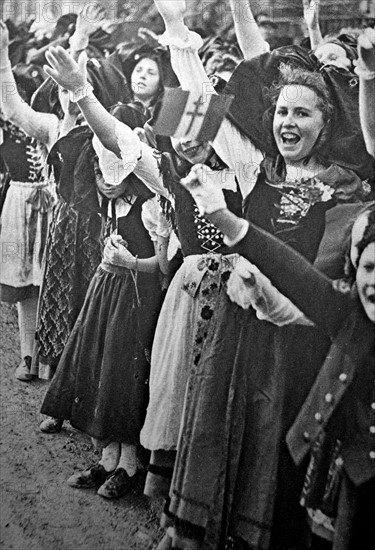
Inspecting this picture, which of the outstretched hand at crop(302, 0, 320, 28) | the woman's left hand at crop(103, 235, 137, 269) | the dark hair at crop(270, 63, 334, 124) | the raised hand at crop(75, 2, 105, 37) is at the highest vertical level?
the outstretched hand at crop(302, 0, 320, 28)

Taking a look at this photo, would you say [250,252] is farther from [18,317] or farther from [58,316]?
[18,317]

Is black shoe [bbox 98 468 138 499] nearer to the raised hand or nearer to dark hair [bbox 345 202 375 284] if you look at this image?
dark hair [bbox 345 202 375 284]

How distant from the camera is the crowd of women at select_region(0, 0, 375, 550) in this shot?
205 cm

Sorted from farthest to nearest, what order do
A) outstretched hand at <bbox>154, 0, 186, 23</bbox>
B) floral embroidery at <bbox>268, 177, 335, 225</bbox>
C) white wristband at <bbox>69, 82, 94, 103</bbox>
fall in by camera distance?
1. white wristband at <bbox>69, 82, 94, 103</bbox>
2. outstretched hand at <bbox>154, 0, 186, 23</bbox>
3. floral embroidery at <bbox>268, 177, 335, 225</bbox>

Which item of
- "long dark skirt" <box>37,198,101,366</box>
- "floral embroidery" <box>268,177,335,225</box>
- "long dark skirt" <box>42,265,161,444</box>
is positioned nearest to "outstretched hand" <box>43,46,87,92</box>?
"long dark skirt" <box>37,198,101,366</box>

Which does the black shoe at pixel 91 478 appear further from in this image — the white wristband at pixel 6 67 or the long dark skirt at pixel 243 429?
the white wristband at pixel 6 67

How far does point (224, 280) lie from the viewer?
2.27 m

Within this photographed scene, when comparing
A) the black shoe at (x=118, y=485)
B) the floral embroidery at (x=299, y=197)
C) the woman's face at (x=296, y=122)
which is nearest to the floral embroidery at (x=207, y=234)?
the floral embroidery at (x=299, y=197)

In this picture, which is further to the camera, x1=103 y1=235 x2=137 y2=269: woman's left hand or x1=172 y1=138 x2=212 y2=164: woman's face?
x1=103 y1=235 x2=137 y2=269: woman's left hand

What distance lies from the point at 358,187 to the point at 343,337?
18.9 inches

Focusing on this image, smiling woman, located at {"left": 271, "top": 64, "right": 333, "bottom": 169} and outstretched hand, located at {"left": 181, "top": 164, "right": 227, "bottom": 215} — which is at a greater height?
smiling woman, located at {"left": 271, "top": 64, "right": 333, "bottom": 169}

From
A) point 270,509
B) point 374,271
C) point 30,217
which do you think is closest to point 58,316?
point 30,217

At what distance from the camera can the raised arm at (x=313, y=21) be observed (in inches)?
81.8

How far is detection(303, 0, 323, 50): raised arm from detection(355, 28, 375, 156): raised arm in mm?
139
